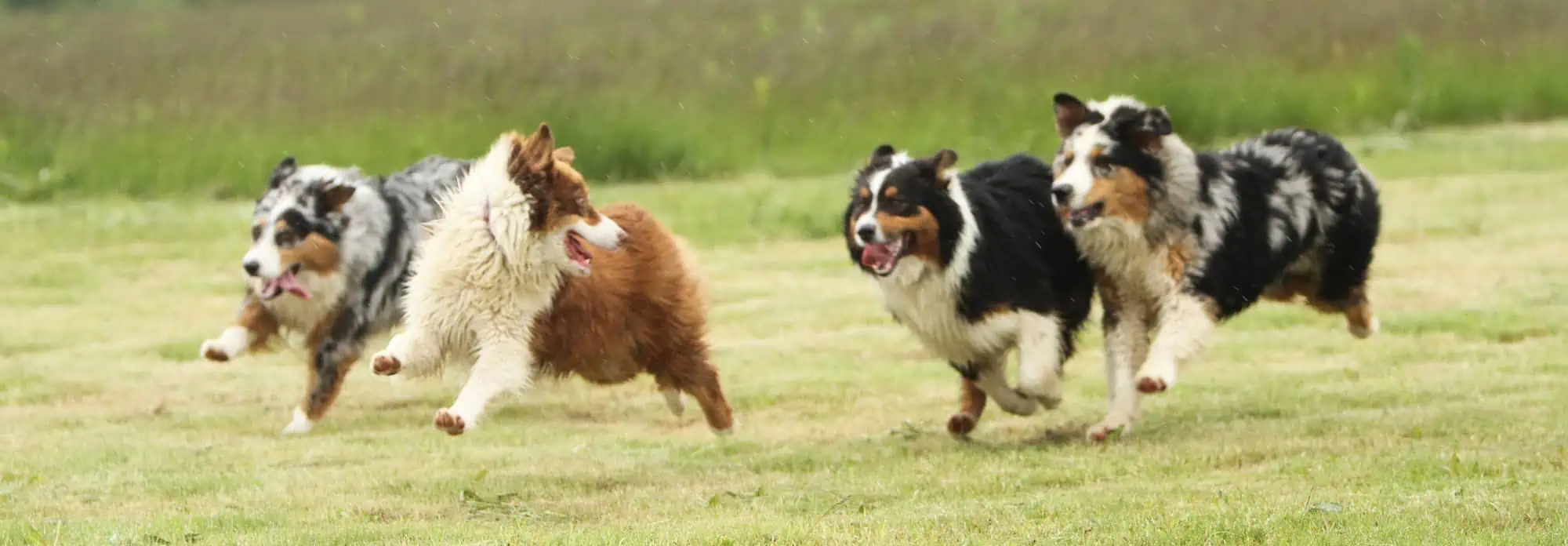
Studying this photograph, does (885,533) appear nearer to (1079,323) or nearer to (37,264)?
(1079,323)

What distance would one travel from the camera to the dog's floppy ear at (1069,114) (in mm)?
9000

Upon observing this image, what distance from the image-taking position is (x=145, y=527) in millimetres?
7402

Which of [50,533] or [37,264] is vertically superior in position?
[50,533]

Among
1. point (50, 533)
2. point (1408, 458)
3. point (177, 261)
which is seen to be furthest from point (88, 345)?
point (1408, 458)

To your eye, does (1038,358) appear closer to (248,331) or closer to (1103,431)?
(1103,431)

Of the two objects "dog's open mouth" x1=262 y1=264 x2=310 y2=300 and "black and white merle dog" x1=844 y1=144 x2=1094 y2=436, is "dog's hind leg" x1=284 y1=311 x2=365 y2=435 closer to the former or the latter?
"dog's open mouth" x1=262 y1=264 x2=310 y2=300

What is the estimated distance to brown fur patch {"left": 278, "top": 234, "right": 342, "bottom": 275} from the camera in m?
9.94

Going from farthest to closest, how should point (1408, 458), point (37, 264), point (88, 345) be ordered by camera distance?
point (37, 264), point (88, 345), point (1408, 458)

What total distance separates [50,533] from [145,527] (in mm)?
342

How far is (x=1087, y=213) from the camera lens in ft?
29.6

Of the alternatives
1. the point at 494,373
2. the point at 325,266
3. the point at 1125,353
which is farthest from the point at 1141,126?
the point at 325,266

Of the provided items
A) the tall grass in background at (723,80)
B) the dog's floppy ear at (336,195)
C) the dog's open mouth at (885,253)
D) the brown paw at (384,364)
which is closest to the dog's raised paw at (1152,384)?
the dog's open mouth at (885,253)

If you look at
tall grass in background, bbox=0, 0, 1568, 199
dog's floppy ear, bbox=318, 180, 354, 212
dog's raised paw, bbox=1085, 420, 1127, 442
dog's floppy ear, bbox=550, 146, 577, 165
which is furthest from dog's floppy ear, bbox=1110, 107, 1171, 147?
tall grass in background, bbox=0, 0, 1568, 199

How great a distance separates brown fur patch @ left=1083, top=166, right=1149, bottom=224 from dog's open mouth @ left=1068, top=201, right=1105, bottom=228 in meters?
0.02
